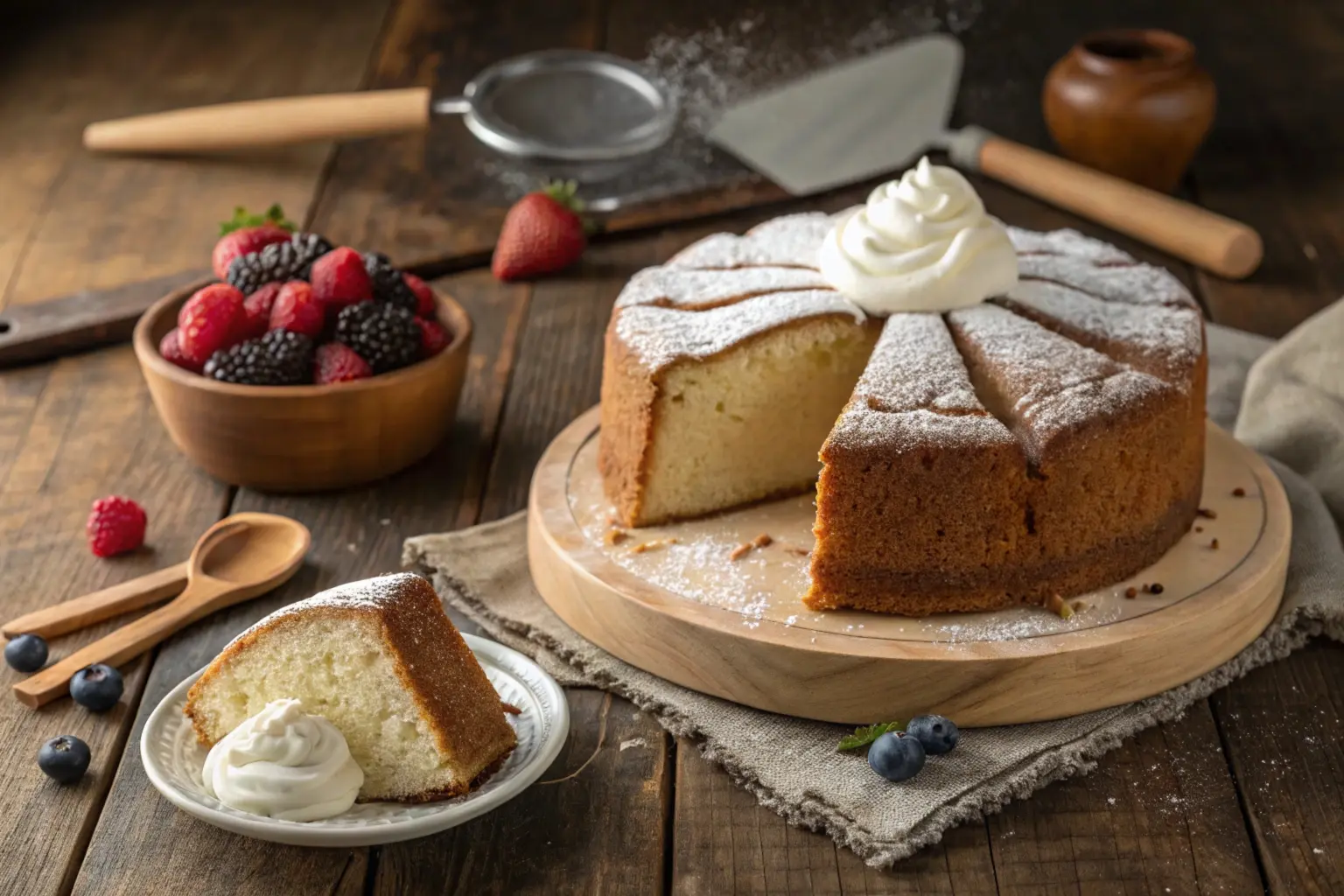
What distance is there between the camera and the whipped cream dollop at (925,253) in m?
3.05

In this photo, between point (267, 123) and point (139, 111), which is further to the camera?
point (139, 111)

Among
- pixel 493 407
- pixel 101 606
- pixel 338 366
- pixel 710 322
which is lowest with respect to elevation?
pixel 493 407

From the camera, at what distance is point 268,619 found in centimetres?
231

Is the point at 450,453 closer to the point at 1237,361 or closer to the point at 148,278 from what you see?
the point at 148,278

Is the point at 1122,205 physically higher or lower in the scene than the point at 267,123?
lower

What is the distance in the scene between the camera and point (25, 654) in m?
2.71

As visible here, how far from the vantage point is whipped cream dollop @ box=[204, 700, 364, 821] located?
2.18 meters

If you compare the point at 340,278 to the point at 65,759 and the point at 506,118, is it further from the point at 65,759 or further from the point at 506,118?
the point at 506,118

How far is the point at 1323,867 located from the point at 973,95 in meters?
3.60

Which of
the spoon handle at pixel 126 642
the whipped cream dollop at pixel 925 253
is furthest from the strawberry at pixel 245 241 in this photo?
the whipped cream dollop at pixel 925 253

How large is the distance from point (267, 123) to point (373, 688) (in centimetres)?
296

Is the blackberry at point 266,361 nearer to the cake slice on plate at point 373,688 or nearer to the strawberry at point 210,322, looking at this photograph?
the strawberry at point 210,322

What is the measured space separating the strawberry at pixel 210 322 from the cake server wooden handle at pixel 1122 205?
8.26ft

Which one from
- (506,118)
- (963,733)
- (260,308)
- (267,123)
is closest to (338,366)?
(260,308)
